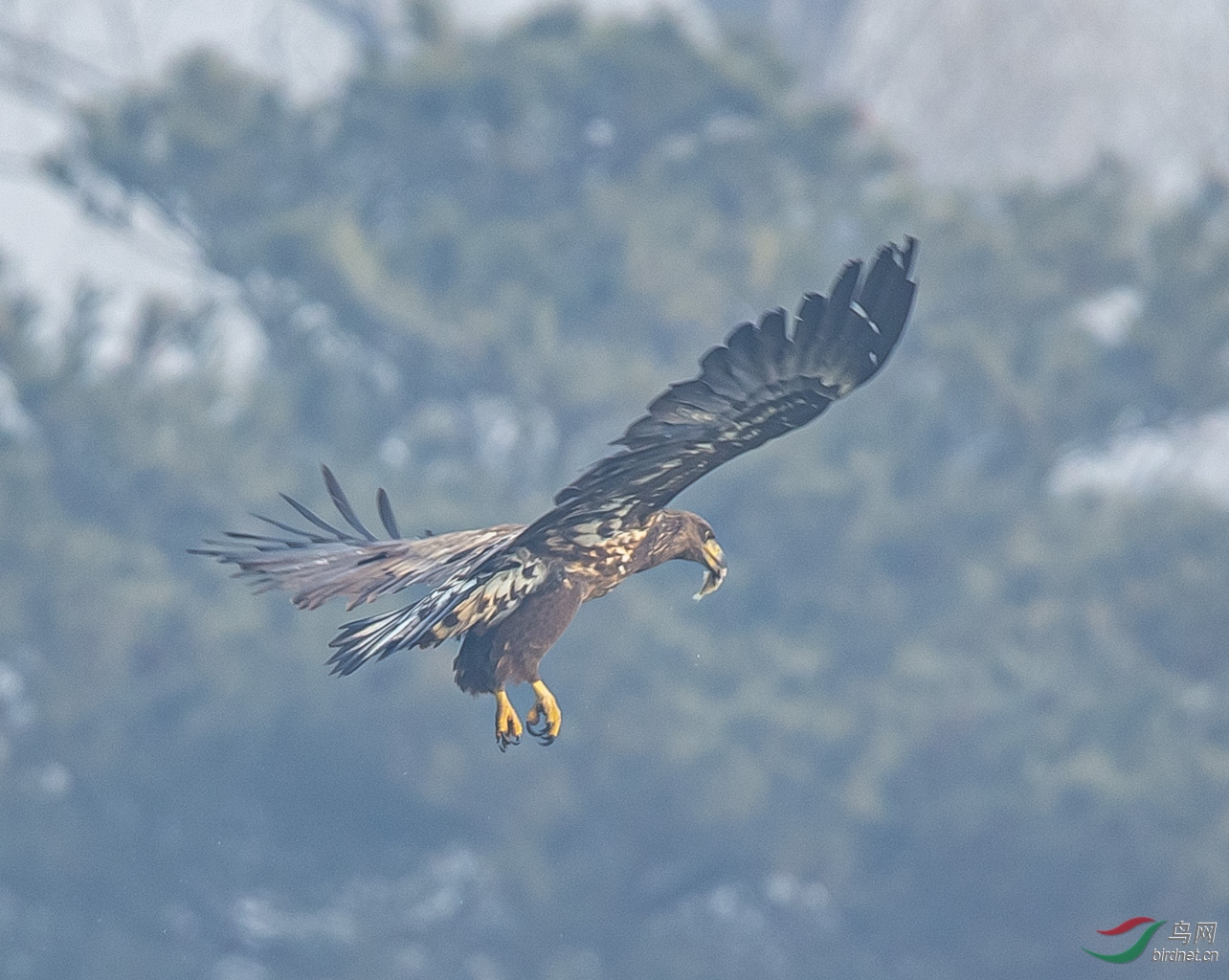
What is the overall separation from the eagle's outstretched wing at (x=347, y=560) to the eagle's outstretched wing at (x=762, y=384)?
31 centimetres

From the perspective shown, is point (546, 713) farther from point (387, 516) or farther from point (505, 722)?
point (387, 516)

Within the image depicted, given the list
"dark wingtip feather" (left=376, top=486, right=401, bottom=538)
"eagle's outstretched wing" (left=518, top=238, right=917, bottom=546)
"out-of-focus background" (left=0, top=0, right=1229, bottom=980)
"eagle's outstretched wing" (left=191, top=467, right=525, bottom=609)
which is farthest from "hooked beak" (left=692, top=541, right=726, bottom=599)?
"out-of-focus background" (left=0, top=0, right=1229, bottom=980)

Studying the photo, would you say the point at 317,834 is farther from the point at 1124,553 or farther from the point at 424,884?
the point at 1124,553

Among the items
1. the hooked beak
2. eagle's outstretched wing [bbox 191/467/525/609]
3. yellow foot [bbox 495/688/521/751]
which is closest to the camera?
eagle's outstretched wing [bbox 191/467/525/609]

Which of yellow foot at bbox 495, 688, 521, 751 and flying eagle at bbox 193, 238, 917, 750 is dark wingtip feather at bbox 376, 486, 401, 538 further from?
yellow foot at bbox 495, 688, 521, 751

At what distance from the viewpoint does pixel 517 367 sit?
49.3 feet

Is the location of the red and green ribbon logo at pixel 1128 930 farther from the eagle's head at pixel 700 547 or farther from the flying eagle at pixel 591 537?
the flying eagle at pixel 591 537

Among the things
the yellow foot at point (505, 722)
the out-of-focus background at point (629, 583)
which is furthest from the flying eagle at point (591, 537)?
the out-of-focus background at point (629, 583)

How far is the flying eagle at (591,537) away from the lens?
419 centimetres

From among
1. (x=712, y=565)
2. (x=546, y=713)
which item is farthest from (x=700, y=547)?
(x=546, y=713)

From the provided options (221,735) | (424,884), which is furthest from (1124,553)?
(221,735)

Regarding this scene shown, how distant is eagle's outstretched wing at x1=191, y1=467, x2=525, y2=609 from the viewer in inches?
187

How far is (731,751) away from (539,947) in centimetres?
209

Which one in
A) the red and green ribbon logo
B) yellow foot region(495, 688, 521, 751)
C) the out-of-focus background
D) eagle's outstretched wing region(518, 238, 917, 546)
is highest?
the out-of-focus background
